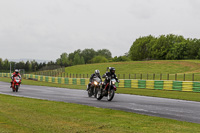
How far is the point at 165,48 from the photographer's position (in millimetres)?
116125

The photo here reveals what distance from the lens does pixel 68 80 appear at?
5100 cm

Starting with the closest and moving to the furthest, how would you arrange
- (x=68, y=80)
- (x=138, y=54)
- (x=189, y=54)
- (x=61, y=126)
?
(x=61, y=126) → (x=68, y=80) → (x=189, y=54) → (x=138, y=54)

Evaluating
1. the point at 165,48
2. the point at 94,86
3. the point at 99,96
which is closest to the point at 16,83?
the point at 94,86

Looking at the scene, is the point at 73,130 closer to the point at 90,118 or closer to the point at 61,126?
the point at 61,126

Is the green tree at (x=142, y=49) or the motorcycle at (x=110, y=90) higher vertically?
the green tree at (x=142, y=49)

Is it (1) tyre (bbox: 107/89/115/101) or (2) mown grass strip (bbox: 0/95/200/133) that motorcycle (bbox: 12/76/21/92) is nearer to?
(1) tyre (bbox: 107/89/115/101)

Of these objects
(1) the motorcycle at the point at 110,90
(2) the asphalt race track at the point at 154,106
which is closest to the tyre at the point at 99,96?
(1) the motorcycle at the point at 110,90

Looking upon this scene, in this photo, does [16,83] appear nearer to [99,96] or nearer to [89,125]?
[99,96]

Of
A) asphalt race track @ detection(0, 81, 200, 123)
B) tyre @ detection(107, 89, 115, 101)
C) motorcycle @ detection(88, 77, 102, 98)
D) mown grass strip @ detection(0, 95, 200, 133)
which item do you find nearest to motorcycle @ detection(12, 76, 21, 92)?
asphalt race track @ detection(0, 81, 200, 123)

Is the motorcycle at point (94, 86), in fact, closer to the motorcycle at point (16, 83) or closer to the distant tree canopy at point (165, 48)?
the motorcycle at point (16, 83)

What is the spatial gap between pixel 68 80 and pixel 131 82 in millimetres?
18067

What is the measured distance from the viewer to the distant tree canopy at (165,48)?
109500 millimetres

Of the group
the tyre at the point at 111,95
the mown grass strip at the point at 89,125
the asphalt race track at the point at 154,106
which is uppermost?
the tyre at the point at 111,95

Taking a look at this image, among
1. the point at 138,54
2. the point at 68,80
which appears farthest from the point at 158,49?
the point at 68,80
